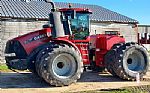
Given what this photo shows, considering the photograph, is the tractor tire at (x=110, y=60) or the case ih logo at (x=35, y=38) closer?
the case ih logo at (x=35, y=38)

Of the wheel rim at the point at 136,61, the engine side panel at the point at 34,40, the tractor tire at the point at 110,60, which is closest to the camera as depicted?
the engine side panel at the point at 34,40

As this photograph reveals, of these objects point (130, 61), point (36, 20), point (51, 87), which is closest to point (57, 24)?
point (51, 87)

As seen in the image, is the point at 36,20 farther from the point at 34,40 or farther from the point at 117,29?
the point at 34,40

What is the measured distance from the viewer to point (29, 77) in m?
13.0

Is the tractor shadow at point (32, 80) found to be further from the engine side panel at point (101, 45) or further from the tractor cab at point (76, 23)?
the tractor cab at point (76, 23)

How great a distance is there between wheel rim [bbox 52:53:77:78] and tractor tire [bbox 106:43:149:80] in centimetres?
Result: 172

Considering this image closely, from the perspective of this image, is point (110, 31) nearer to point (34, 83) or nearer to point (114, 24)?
point (114, 24)

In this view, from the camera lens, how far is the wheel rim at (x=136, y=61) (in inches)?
498

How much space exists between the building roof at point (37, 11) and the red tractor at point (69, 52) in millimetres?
8467

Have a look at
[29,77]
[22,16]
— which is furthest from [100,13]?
[29,77]

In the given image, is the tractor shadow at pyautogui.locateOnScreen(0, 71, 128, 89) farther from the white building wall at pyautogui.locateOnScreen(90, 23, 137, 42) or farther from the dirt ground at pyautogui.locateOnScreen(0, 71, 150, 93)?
the white building wall at pyautogui.locateOnScreen(90, 23, 137, 42)

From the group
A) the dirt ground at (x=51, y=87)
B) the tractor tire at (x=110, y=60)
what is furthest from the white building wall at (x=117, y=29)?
the tractor tire at (x=110, y=60)

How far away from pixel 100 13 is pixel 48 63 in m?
15.3

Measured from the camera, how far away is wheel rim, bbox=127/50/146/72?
12.7m
